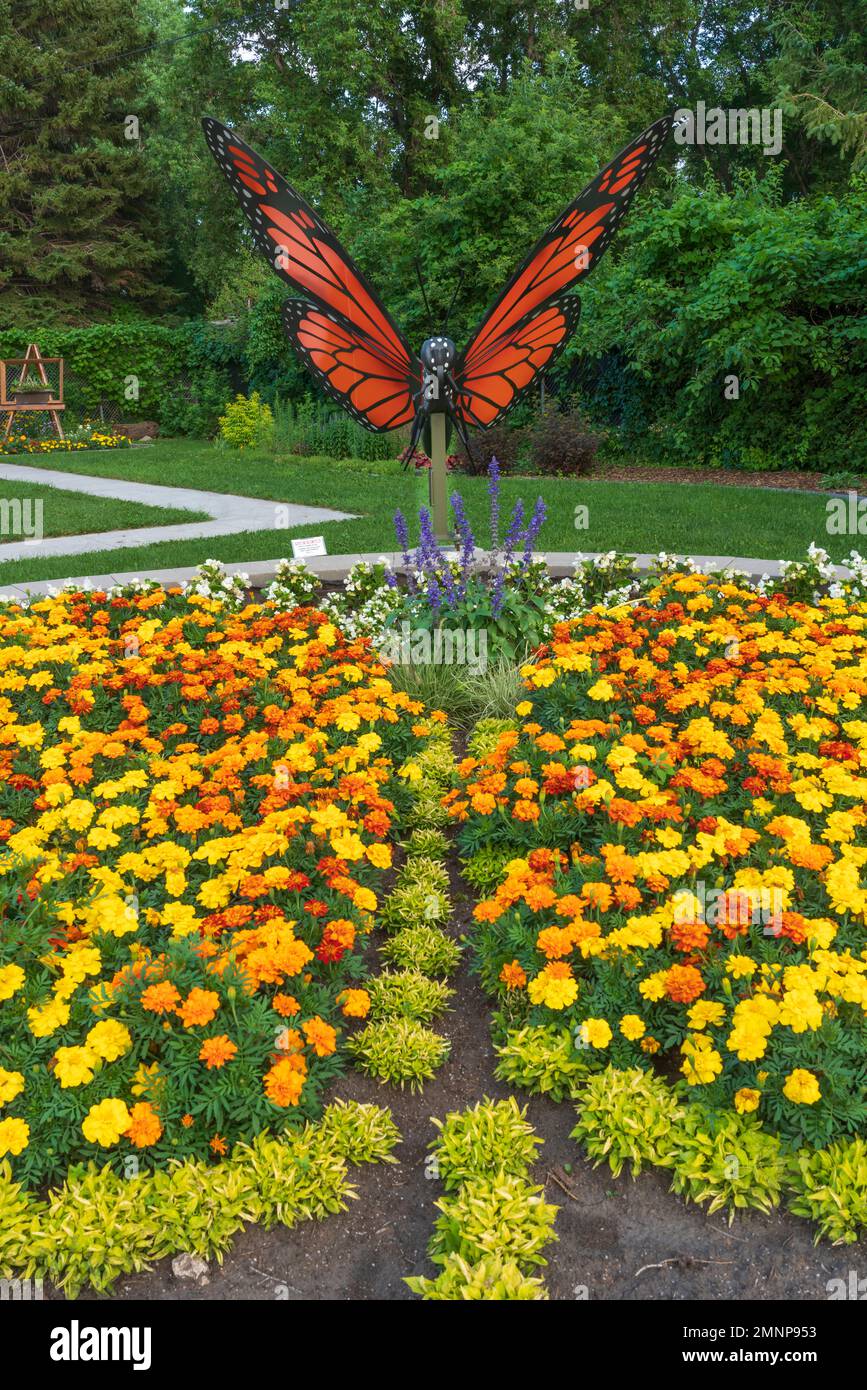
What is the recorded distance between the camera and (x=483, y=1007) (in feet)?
9.09

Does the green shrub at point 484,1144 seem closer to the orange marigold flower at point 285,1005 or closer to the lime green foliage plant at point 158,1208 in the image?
the lime green foliage plant at point 158,1208

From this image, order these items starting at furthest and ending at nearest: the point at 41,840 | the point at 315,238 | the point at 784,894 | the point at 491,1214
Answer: the point at 315,238 → the point at 41,840 → the point at 784,894 → the point at 491,1214

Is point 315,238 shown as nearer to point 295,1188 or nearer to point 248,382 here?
point 295,1188

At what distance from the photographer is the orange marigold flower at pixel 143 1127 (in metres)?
2.00

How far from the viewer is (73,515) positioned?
988 centimetres

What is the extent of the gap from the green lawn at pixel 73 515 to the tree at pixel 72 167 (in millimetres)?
21337

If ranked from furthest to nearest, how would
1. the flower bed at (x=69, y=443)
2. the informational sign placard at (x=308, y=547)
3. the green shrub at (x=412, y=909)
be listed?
the flower bed at (x=69, y=443) → the informational sign placard at (x=308, y=547) → the green shrub at (x=412, y=909)

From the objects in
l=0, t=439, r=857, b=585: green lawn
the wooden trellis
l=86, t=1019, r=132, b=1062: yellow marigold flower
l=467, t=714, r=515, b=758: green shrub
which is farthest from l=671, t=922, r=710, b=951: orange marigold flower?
the wooden trellis

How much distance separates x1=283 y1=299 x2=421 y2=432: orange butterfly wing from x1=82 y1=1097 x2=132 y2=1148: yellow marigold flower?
4.20 meters

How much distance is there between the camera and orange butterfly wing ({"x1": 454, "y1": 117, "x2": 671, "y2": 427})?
489 centimetres

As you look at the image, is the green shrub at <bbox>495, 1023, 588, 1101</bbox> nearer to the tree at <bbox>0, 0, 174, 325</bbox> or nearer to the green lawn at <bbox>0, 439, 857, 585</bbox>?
the green lawn at <bbox>0, 439, 857, 585</bbox>

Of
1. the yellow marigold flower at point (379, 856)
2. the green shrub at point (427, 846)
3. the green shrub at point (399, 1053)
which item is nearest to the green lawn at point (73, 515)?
the green shrub at point (427, 846)
